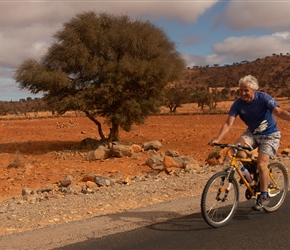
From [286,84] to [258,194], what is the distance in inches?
3411

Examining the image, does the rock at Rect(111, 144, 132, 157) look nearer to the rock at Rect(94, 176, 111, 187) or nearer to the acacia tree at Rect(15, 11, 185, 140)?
the acacia tree at Rect(15, 11, 185, 140)

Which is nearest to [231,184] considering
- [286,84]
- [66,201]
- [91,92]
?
[66,201]

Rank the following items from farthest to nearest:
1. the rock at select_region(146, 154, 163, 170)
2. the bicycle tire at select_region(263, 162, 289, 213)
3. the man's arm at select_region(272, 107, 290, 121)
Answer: the rock at select_region(146, 154, 163, 170)
the bicycle tire at select_region(263, 162, 289, 213)
the man's arm at select_region(272, 107, 290, 121)

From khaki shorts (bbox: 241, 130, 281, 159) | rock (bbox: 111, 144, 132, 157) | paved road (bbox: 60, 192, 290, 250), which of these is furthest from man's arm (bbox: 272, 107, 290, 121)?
rock (bbox: 111, 144, 132, 157)

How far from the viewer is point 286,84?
291 feet

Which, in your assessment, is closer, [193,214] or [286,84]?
[193,214]

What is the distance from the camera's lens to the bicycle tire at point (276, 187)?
6.99 meters

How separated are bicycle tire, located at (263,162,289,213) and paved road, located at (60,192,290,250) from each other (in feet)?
1.23

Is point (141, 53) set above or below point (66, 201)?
above

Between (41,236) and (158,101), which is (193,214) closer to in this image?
(41,236)

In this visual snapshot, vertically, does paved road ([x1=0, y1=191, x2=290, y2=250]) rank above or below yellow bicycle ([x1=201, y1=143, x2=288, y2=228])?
below

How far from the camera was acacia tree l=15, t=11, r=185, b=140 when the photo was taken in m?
20.1

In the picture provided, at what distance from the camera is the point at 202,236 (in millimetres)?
5781

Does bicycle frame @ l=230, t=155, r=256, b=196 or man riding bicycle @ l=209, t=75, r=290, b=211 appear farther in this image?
man riding bicycle @ l=209, t=75, r=290, b=211
